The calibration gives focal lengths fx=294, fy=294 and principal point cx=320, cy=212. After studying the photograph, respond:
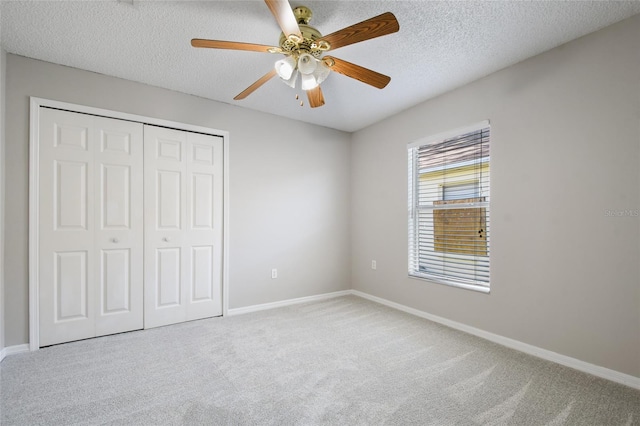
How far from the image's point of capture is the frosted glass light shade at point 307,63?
191 centimetres

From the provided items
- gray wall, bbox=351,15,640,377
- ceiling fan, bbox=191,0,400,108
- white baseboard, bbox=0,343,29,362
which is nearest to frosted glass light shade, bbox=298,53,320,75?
ceiling fan, bbox=191,0,400,108

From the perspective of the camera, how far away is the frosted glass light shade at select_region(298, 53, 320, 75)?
1906 millimetres

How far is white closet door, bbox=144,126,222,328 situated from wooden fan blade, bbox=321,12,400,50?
2.17 m

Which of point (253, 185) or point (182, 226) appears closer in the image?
point (182, 226)

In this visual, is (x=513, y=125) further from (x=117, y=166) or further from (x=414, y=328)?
(x=117, y=166)

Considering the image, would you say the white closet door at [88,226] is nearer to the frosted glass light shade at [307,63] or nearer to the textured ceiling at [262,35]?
the textured ceiling at [262,35]

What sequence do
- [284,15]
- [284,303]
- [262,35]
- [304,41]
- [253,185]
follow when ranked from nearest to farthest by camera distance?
[284,15]
[304,41]
[262,35]
[253,185]
[284,303]

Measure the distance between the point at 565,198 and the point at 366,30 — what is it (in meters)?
2.00

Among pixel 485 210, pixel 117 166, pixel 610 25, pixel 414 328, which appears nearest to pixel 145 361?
pixel 117 166

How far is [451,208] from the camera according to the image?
3188mm

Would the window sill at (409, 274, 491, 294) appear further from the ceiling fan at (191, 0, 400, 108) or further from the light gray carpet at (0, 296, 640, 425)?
the ceiling fan at (191, 0, 400, 108)

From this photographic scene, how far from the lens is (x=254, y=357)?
2.40 m

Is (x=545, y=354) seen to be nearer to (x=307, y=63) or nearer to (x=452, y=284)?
(x=452, y=284)

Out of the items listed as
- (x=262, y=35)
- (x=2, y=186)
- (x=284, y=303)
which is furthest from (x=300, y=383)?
(x=2, y=186)
